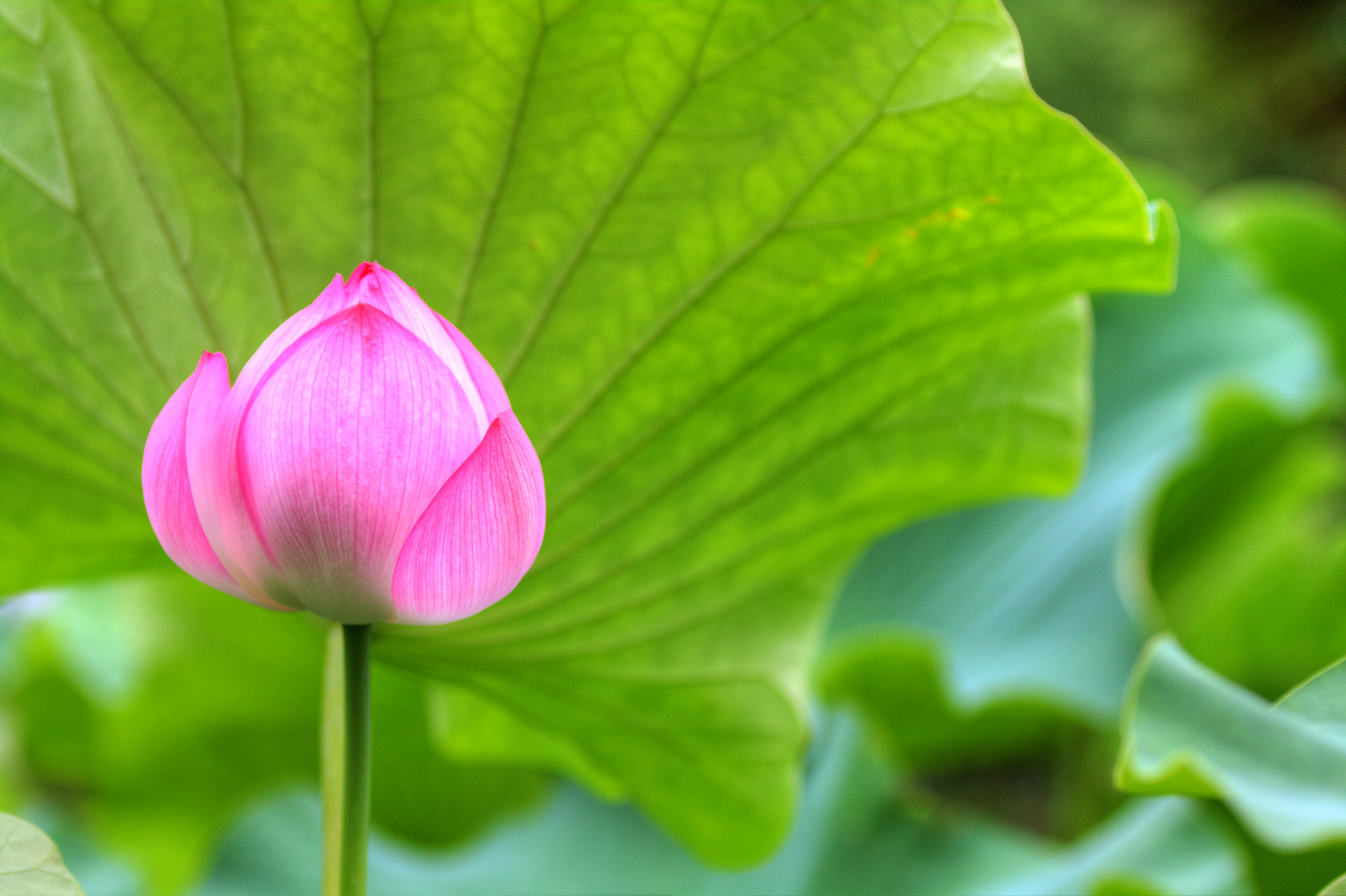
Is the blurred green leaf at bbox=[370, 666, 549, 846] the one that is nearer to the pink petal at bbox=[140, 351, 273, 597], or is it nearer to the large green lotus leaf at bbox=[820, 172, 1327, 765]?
the large green lotus leaf at bbox=[820, 172, 1327, 765]

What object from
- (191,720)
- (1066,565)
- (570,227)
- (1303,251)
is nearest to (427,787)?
(191,720)

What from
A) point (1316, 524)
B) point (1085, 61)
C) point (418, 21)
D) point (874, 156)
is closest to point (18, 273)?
point (418, 21)

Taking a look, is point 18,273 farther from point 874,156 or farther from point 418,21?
point 874,156

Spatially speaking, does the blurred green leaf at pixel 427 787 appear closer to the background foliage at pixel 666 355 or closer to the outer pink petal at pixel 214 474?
the background foliage at pixel 666 355

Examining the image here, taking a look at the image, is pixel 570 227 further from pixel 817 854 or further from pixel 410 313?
pixel 817 854

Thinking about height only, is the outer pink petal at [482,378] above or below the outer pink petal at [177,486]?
above

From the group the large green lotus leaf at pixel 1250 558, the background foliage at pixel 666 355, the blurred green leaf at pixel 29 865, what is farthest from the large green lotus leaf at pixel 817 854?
Answer: the blurred green leaf at pixel 29 865
